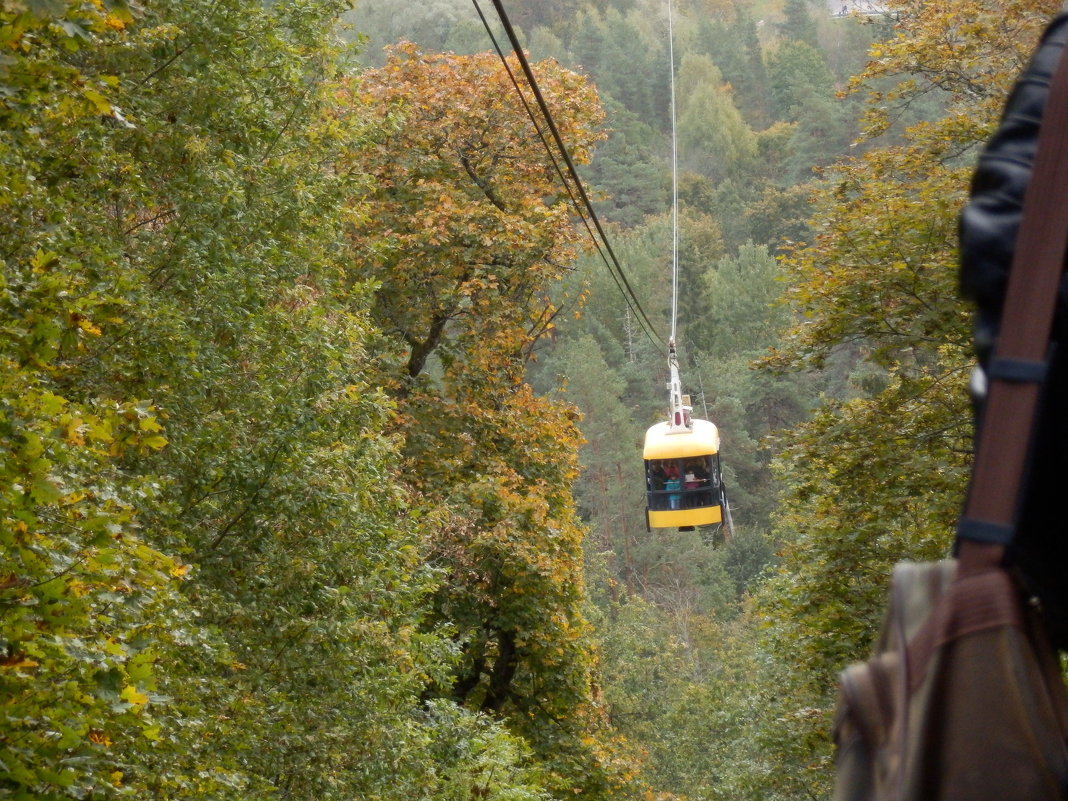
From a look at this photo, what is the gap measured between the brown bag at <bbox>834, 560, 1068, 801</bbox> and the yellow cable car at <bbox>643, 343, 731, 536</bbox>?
63.2 ft

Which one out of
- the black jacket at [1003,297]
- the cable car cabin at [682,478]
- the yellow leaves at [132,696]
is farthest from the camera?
the cable car cabin at [682,478]

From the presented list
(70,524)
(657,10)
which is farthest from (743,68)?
(70,524)

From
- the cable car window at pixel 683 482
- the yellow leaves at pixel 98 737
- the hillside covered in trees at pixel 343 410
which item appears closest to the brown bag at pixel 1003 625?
the hillside covered in trees at pixel 343 410

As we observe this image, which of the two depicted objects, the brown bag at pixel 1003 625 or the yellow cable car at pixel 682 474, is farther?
the yellow cable car at pixel 682 474

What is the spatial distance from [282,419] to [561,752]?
10.2m

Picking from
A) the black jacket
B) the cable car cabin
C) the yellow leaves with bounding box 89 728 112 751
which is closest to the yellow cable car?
the cable car cabin

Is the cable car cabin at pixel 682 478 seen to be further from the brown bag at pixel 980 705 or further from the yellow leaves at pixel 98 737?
the brown bag at pixel 980 705

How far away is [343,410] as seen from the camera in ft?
40.1

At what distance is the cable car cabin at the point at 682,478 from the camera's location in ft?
67.3

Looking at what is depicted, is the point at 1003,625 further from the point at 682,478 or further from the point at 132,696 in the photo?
the point at 682,478

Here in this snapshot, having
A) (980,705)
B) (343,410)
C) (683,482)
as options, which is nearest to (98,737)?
(980,705)

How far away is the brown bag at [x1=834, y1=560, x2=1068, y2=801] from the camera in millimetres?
1057

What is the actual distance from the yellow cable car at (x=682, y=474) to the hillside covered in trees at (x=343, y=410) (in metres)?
1.44

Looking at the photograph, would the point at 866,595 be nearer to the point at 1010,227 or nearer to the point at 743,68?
the point at 1010,227
